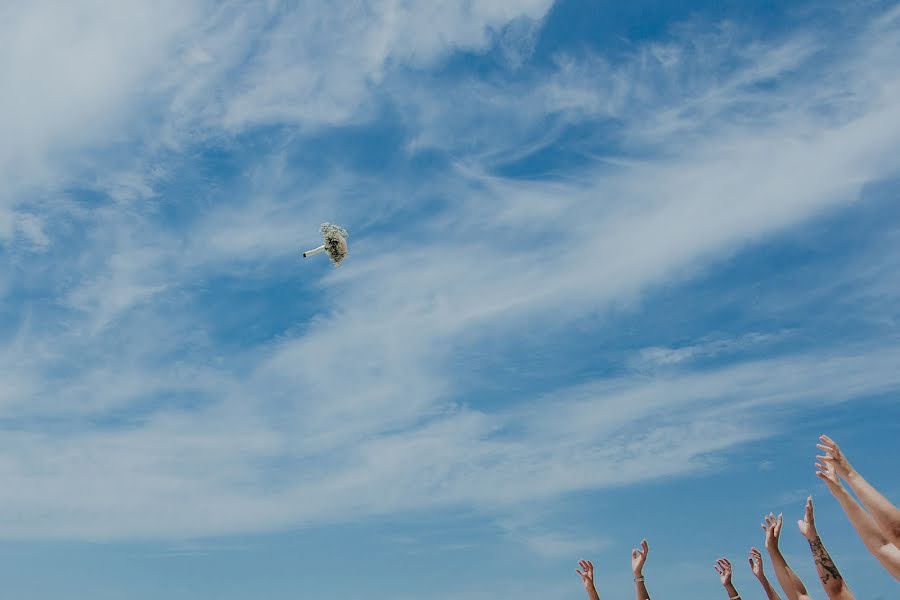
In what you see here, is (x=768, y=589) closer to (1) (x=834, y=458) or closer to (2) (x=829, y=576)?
(2) (x=829, y=576)

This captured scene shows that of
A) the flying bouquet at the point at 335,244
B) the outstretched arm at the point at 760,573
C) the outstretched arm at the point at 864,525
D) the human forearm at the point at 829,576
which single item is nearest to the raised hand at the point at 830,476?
the outstretched arm at the point at 864,525

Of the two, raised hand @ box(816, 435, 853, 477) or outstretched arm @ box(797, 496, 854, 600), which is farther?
outstretched arm @ box(797, 496, 854, 600)

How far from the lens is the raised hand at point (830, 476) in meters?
11.8

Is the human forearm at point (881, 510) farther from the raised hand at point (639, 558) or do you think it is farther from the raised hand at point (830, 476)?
the raised hand at point (639, 558)

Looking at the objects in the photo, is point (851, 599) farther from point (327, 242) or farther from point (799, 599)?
point (327, 242)

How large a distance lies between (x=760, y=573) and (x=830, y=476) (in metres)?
7.60

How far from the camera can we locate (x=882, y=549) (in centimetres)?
1058

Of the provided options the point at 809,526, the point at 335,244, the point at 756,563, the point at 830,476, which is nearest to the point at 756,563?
the point at 756,563

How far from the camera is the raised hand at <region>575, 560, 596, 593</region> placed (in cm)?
2116

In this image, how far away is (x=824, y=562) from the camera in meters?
14.6

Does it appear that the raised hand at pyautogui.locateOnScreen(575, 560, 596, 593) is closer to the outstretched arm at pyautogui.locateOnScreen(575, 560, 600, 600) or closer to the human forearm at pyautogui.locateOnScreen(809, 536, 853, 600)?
the outstretched arm at pyautogui.locateOnScreen(575, 560, 600, 600)

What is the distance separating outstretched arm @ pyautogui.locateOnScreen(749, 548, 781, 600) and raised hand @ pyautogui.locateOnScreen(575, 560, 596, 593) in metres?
4.42

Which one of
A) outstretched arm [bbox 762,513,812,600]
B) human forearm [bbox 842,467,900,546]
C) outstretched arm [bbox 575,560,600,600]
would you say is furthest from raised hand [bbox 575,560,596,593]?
human forearm [bbox 842,467,900,546]

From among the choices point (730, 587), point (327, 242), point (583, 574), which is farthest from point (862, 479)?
point (327, 242)
